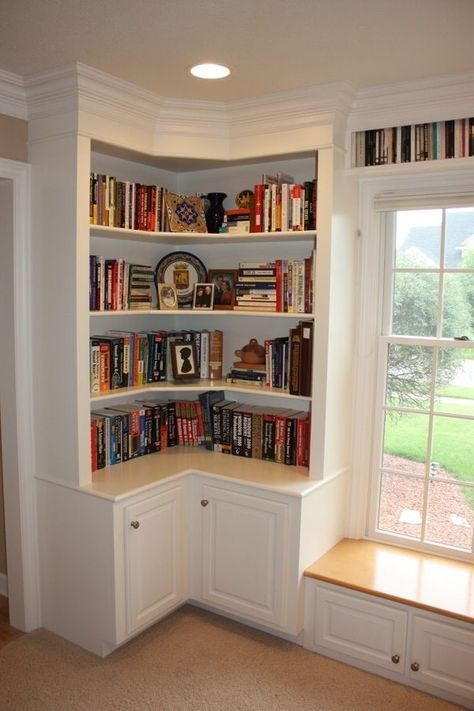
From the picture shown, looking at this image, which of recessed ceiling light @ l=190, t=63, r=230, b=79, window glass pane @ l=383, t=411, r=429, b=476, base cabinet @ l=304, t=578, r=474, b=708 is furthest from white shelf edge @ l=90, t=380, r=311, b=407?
recessed ceiling light @ l=190, t=63, r=230, b=79

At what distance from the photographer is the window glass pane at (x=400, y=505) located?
285cm

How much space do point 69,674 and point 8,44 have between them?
2.45 metres

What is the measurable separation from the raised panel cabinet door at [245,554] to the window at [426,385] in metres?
0.59

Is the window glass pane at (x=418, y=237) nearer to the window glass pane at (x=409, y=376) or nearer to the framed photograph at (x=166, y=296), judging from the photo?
the window glass pane at (x=409, y=376)

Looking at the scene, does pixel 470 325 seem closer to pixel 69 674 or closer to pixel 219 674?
pixel 219 674

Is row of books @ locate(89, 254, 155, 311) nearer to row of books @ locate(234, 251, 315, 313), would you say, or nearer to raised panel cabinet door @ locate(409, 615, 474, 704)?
row of books @ locate(234, 251, 315, 313)

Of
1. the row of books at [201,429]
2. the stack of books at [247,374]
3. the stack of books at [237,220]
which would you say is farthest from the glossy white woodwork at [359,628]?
the stack of books at [237,220]

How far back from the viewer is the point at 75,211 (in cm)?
247

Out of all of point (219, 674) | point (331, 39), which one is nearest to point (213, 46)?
point (331, 39)

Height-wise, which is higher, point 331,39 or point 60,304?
point 331,39

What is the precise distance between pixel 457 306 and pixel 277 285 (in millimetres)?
821

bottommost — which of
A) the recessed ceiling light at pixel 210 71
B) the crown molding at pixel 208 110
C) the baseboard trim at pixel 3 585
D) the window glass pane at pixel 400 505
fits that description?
the baseboard trim at pixel 3 585

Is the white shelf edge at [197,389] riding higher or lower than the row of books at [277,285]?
lower

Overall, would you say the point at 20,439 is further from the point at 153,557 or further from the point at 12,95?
the point at 12,95
